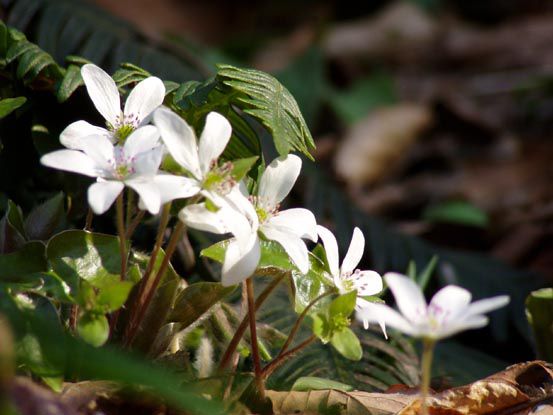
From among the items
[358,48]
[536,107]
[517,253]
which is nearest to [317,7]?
[358,48]

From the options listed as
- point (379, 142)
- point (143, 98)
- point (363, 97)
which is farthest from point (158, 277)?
point (363, 97)

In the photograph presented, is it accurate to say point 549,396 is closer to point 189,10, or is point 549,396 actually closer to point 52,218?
point 52,218

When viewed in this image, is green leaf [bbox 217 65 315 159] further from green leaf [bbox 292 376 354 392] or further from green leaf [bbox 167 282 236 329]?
green leaf [bbox 292 376 354 392]

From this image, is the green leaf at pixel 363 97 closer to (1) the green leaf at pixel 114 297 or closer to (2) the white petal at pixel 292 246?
(2) the white petal at pixel 292 246

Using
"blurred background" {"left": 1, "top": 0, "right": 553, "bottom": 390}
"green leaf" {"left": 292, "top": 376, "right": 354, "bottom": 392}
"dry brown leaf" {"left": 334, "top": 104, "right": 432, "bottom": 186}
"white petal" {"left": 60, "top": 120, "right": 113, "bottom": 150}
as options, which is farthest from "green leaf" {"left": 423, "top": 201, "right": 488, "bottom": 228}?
"white petal" {"left": 60, "top": 120, "right": 113, "bottom": 150}

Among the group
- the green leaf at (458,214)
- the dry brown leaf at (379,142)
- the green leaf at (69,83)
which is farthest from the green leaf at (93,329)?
the dry brown leaf at (379,142)

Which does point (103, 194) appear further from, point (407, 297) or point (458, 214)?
point (458, 214)
